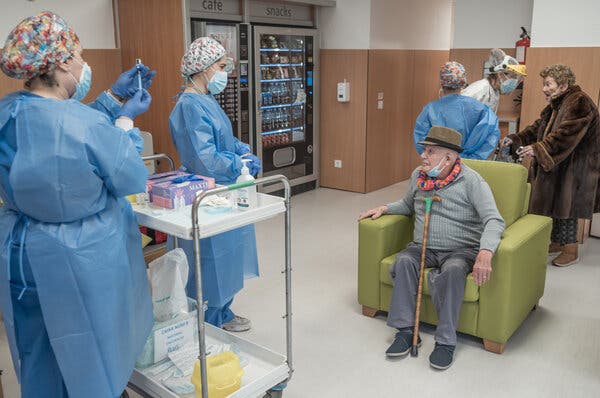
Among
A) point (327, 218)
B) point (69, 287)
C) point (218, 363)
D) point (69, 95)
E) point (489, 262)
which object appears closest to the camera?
point (69, 287)

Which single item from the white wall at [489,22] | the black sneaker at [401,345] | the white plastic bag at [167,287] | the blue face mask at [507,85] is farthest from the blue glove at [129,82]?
the white wall at [489,22]

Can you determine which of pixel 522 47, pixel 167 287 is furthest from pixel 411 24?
pixel 167 287

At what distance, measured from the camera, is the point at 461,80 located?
157 inches

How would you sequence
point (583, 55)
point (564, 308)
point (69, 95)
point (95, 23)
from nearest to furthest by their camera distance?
1. point (69, 95)
2. point (564, 308)
3. point (583, 55)
4. point (95, 23)

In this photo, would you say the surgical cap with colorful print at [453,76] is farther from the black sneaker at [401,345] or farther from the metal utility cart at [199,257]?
the metal utility cart at [199,257]

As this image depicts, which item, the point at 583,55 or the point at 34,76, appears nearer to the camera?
the point at 34,76

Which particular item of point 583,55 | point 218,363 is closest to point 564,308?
point 583,55

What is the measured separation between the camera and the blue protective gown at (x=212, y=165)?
275 cm

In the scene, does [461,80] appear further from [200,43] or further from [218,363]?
[218,363]

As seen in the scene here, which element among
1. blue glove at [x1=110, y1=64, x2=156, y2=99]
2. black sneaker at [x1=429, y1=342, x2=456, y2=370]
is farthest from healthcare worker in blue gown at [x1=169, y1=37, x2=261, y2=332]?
black sneaker at [x1=429, y1=342, x2=456, y2=370]

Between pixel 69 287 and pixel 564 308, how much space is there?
3.06 metres

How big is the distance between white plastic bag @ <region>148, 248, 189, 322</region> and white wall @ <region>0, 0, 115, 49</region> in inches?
124

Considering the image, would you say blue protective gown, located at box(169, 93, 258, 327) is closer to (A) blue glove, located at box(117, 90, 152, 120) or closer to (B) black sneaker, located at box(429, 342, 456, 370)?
(A) blue glove, located at box(117, 90, 152, 120)

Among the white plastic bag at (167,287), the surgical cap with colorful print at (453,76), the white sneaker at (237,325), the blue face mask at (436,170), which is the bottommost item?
the white sneaker at (237,325)
